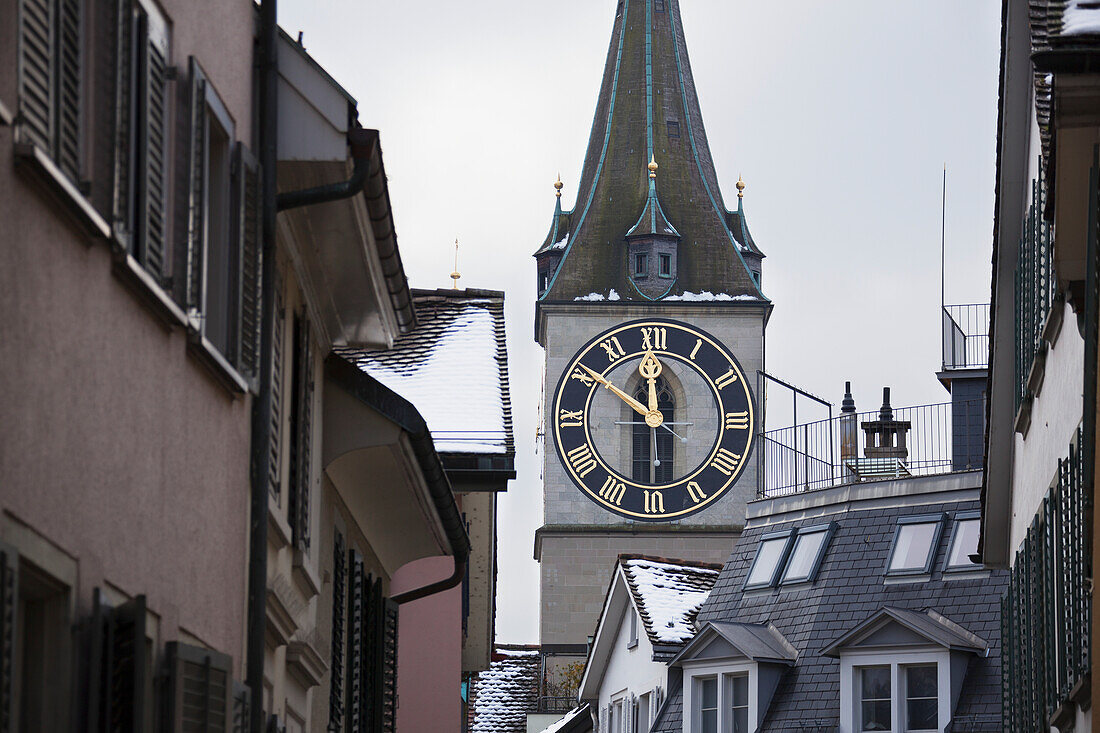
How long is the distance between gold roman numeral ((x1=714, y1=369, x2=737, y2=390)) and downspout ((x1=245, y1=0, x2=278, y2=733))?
5309 centimetres

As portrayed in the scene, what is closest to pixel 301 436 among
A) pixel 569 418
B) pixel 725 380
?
pixel 569 418

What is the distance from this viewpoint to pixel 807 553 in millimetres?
31766

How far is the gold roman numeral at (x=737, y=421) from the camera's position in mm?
60375

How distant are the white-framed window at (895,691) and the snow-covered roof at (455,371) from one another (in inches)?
615

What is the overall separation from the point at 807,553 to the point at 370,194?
78.2 feet

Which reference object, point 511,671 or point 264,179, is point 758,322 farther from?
point 264,179

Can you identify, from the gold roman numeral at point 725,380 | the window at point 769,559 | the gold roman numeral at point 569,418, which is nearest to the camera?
the window at point 769,559

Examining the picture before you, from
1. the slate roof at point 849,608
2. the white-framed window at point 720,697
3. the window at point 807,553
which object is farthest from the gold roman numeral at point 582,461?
the white-framed window at point 720,697

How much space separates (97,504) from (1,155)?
109cm

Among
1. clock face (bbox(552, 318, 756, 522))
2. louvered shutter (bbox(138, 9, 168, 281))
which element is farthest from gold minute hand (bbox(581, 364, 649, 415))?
louvered shutter (bbox(138, 9, 168, 281))

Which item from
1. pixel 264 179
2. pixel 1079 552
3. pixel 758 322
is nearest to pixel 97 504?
pixel 264 179

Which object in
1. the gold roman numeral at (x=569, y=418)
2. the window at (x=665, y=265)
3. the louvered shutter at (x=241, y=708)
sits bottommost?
the louvered shutter at (x=241, y=708)

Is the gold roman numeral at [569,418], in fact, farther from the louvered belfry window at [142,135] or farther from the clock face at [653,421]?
the louvered belfry window at [142,135]

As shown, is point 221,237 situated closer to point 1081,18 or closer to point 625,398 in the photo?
point 1081,18
